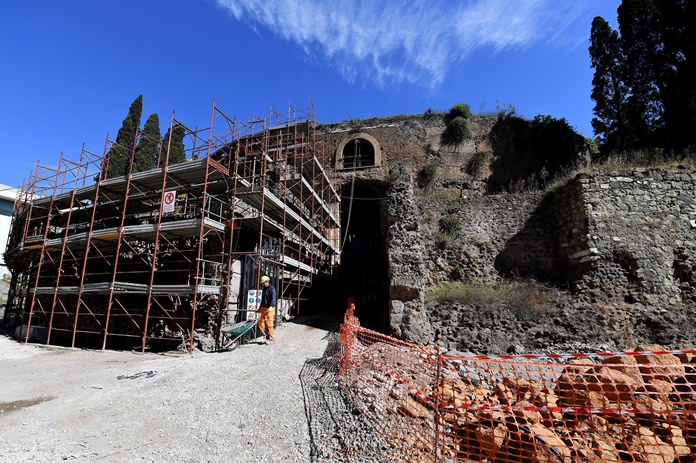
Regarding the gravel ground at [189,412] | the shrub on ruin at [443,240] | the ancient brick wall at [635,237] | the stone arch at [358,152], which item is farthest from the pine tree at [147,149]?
the ancient brick wall at [635,237]

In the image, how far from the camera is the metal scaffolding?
10023mm

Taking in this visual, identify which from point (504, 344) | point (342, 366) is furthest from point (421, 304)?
point (342, 366)

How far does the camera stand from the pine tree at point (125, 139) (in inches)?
886

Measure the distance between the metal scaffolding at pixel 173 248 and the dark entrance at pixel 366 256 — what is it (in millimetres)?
1533

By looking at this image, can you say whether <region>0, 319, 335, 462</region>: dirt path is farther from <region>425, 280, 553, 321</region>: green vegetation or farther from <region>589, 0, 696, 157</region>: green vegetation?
<region>589, 0, 696, 157</region>: green vegetation

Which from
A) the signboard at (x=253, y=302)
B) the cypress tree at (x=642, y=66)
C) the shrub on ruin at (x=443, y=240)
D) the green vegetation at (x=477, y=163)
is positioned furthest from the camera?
the green vegetation at (x=477, y=163)

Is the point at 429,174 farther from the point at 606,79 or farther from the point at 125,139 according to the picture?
the point at 125,139

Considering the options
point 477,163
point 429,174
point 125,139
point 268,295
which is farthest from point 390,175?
point 125,139

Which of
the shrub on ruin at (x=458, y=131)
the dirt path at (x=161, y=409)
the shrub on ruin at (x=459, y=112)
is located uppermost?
the shrub on ruin at (x=459, y=112)

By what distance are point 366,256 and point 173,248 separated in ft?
25.0

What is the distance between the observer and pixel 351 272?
14.9 meters

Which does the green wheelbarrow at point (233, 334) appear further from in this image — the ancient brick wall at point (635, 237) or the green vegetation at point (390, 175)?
the green vegetation at point (390, 175)

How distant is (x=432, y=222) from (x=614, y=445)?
29.5 ft

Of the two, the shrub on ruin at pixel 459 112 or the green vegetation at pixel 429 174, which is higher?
the shrub on ruin at pixel 459 112
